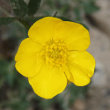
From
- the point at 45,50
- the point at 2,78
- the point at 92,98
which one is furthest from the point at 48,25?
the point at 92,98

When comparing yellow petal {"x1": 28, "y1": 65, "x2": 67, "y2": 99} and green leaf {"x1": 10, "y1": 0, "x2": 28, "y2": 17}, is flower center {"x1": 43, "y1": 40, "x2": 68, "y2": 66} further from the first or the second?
green leaf {"x1": 10, "y1": 0, "x2": 28, "y2": 17}

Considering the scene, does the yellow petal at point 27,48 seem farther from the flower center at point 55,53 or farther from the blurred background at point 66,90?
the blurred background at point 66,90

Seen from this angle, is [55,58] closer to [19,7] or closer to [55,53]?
[55,53]

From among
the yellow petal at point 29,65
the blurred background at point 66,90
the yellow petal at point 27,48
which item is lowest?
the blurred background at point 66,90

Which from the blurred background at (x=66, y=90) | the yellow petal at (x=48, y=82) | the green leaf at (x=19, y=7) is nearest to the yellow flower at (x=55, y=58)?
the yellow petal at (x=48, y=82)

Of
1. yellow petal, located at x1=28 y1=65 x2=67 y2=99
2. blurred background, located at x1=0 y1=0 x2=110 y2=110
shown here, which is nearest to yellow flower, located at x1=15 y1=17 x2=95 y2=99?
yellow petal, located at x1=28 y1=65 x2=67 y2=99

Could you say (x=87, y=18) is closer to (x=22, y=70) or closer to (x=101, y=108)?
(x=101, y=108)

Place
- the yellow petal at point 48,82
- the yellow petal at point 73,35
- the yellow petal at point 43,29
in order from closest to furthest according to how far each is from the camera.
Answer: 1. the yellow petal at point 43,29
2. the yellow petal at point 73,35
3. the yellow petal at point 48,82
